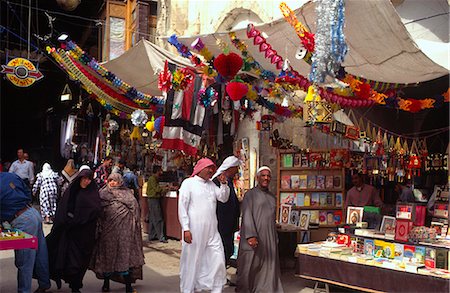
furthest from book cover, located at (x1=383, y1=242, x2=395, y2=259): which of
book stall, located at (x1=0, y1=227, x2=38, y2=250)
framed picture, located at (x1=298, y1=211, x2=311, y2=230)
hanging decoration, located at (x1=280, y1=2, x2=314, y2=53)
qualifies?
book stall, located at (x1=0, y1=227, x2=38, y2=250)

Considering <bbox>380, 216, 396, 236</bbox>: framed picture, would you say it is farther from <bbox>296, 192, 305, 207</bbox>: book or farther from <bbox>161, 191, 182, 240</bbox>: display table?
<bbox>161, 191, 182, 240</bbox>: display table

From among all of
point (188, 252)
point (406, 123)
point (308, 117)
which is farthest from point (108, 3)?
point (188, 252)

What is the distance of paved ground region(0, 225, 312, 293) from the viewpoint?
5.89 metres

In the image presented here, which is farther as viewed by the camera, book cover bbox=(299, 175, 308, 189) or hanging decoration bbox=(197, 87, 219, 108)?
book cover bbox=(299, 175, 308, 189)

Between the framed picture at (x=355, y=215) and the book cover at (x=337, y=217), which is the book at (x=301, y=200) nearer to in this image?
the book cover at (x=337, y=217)

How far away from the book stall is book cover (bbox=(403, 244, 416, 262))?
152 inches

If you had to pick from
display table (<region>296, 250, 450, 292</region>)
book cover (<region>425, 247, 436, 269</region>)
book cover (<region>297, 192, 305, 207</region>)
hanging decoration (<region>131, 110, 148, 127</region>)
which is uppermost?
hanging decoration (<region>131, 110, 148, 127</region>)

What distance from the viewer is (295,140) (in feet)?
28.7

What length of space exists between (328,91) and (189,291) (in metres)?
2.90

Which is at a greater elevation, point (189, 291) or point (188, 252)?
point (188, 252)

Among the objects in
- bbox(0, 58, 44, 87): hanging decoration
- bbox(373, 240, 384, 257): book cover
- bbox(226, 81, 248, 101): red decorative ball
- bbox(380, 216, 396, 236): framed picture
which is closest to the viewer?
bbox(373, 240, 384, 257): book cover

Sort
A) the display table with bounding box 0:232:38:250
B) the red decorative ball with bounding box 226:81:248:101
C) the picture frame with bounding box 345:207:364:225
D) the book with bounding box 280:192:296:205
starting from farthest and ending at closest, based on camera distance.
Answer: the book with bounding box 280:192:296:205
the picture frame with bounding box 345:207:364:225
the red decorative ball with bounding box 226:81:248:101
the display table with bounding box 0:232:38:250

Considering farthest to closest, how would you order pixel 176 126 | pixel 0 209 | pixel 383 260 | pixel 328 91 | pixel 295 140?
pixel 295 140, pixel 176 126, pixel 328 91, pixel 383 260, pixel 0 209

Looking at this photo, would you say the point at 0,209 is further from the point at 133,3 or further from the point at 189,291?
the point at 133,3
